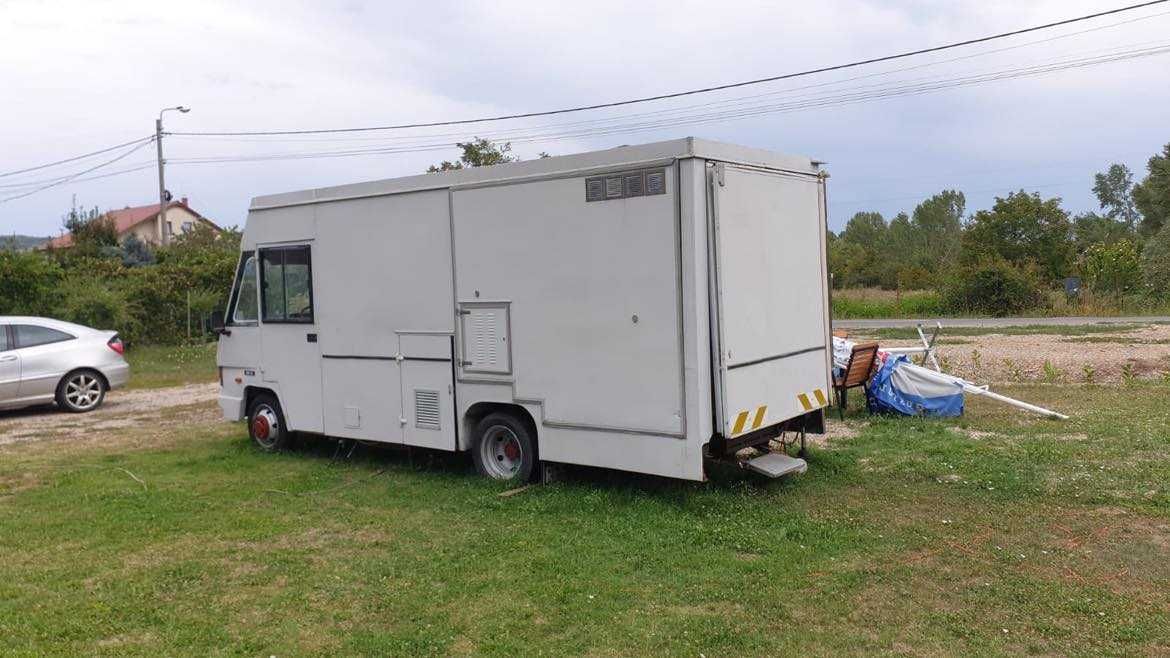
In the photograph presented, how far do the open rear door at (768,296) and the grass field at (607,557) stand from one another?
2.36ft

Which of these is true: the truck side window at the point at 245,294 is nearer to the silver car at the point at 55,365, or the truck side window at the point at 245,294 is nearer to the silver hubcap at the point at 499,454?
the silver hubcap at the point at 499,454

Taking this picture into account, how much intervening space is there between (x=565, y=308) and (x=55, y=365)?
363 inches

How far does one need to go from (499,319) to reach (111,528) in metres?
3.18

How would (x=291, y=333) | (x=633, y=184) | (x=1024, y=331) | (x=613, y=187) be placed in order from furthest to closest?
(x=1024, y=331) → (x=291, y=333) → (x=613, y=187) → (x=633, y=184)

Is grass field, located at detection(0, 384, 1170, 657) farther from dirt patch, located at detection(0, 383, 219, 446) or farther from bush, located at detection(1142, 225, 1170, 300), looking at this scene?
bush, located at detection(1142, 225, 1170, 300)

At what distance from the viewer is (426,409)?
7.86 meters

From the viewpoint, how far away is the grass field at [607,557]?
4516 millimetres

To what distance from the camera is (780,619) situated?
462 centimetres

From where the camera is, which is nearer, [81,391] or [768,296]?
[768,296]

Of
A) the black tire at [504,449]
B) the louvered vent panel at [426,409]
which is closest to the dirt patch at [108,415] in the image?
the louvered vent panel at [426,409]

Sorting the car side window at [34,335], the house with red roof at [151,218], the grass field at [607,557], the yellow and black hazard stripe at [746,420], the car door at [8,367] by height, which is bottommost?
the grass field at [607,557]

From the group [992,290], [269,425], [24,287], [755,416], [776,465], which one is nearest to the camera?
[755,416]

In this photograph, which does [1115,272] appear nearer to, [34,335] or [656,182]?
[656,182]

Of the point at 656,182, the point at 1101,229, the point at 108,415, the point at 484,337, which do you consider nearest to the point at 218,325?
the point at 484,337
